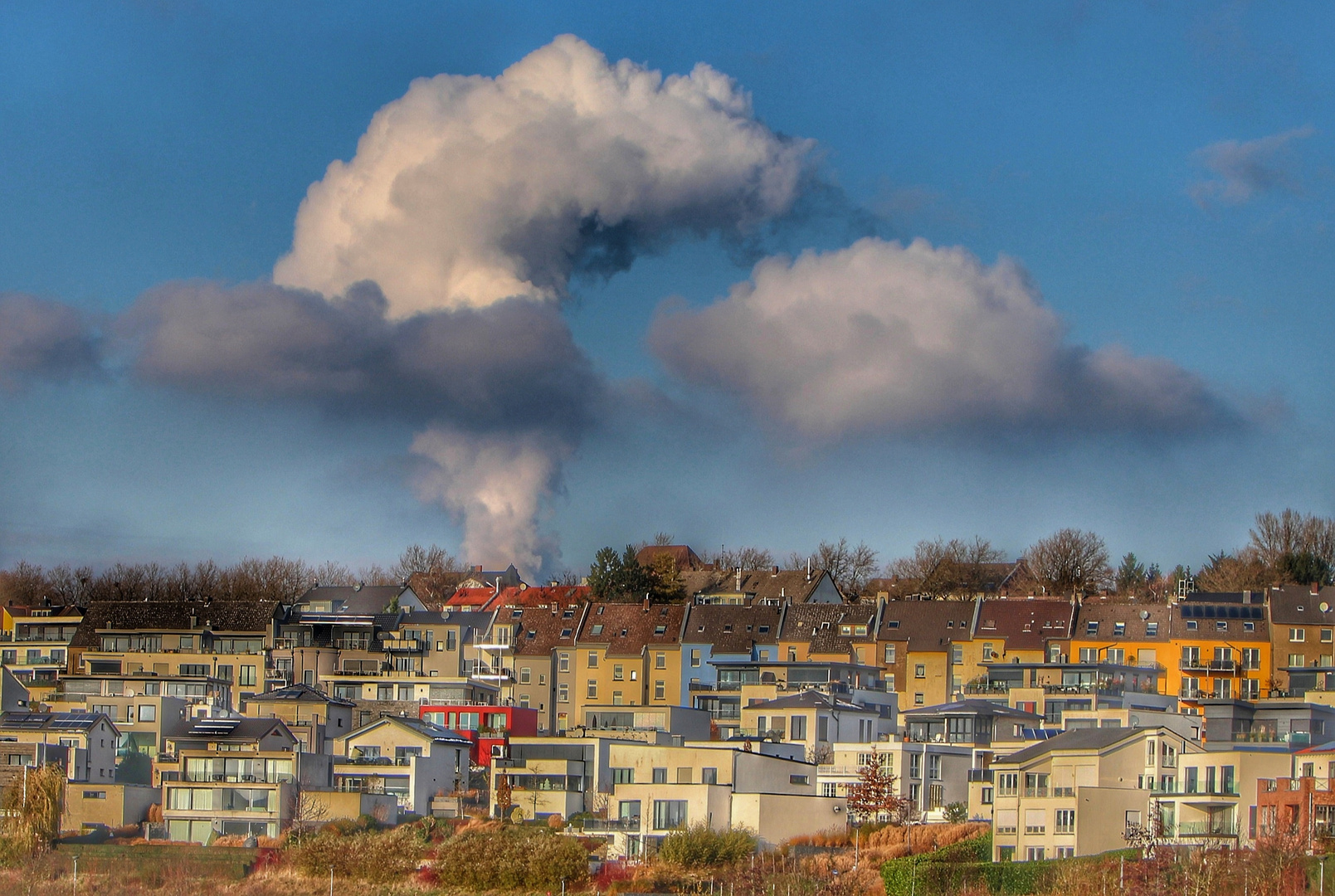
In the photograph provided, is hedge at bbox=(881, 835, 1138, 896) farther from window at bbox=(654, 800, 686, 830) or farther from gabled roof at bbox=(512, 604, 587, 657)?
gabled roof at bbox=(512, 604, 587, 657)

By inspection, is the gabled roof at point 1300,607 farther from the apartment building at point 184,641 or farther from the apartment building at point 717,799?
the apartment building at point 184,641

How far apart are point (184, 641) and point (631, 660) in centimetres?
2692

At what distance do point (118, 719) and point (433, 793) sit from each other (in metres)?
21.5

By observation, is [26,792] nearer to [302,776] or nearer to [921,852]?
[302,776]

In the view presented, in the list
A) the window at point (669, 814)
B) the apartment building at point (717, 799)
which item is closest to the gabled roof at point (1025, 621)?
the apartment building at point (717, 799)

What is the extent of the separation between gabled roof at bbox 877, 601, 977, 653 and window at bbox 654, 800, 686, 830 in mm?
33281

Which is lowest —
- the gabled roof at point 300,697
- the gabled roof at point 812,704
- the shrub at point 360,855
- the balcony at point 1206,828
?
the shrub at point 360,855

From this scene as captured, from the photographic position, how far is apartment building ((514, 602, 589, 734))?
10475 centimetres

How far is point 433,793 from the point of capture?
268 feet

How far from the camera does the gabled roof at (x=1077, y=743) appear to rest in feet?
234

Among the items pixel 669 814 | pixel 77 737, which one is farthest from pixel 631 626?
pixel 669 814

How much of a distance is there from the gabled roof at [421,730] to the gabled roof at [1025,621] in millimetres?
31234

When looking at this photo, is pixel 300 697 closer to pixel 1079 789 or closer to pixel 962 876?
pixel 962 876

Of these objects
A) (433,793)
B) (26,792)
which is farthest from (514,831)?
(26,792)
